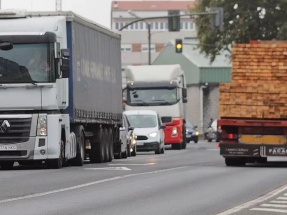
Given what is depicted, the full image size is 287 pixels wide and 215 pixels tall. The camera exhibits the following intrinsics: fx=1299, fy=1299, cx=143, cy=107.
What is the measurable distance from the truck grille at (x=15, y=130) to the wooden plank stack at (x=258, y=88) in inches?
201

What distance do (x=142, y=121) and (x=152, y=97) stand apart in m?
4.51

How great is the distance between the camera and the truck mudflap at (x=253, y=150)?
30250mm

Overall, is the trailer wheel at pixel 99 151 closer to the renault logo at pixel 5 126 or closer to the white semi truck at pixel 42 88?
the white semi truck at pixel 42 88

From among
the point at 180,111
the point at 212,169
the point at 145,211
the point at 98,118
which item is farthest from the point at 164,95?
the point at 145,211

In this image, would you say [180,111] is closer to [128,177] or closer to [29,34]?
[29,34]

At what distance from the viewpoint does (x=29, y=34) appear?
93.2 feet

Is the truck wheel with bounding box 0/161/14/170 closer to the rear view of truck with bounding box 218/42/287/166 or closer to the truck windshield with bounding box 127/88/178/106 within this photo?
the rear view of truck with bounding box 218/42/287/166

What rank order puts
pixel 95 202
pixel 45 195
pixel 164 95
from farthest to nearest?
pixel 164 95 → pixel 45 195 → pixel 95 202

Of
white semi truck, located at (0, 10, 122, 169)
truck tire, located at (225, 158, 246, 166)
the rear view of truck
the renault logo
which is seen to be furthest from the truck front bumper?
truck tire, located at (225, 158, 246, 166)

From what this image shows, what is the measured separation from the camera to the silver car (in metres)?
45.4

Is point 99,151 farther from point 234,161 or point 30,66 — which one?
point 30,66

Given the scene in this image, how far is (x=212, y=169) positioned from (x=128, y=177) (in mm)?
4976

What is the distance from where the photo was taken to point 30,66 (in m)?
28.1

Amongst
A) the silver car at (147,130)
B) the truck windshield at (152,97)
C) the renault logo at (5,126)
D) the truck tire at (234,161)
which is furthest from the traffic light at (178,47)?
the renault logo at (5,126)
